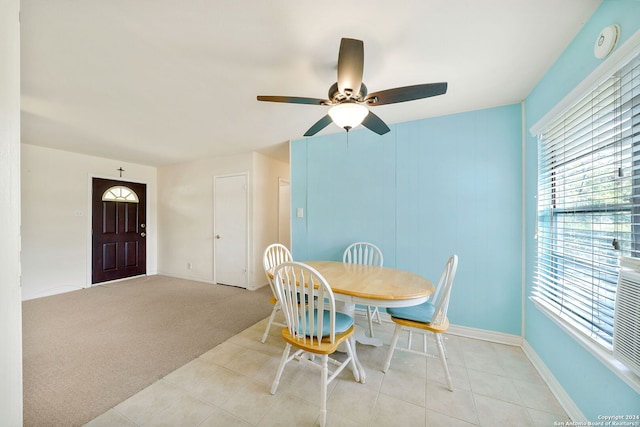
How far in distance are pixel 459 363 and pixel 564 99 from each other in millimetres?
2061

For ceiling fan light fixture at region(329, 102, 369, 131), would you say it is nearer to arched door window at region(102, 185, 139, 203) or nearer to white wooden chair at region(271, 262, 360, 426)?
white wooden chair at region(271, 262, 360, 426)

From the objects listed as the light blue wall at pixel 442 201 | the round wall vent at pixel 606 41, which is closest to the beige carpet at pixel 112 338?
the light blue wall at pixel 442 201

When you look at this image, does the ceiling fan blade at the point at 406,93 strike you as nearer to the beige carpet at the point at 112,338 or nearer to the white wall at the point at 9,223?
the white wall at the point at 9,223

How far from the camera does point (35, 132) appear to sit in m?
2.95

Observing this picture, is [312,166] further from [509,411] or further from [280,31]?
[509,411]

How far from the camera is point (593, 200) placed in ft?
4.40

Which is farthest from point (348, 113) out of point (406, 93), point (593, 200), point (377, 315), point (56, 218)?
point (56, 218)

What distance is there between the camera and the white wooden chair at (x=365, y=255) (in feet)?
8.74

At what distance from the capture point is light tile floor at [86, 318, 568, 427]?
142 cm

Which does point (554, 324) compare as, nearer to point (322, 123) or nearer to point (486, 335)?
point (486, 335)

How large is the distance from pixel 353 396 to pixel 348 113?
6.19 feet

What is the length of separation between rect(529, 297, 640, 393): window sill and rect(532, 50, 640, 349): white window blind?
0.03 metres

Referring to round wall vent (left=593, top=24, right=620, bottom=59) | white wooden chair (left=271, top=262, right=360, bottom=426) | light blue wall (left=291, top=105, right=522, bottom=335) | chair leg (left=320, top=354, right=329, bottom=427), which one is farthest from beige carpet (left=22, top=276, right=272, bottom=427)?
round wall vent (left=593, top=24, right=620, bottom=59)

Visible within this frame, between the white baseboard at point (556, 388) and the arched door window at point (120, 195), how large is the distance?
20.5 feet
